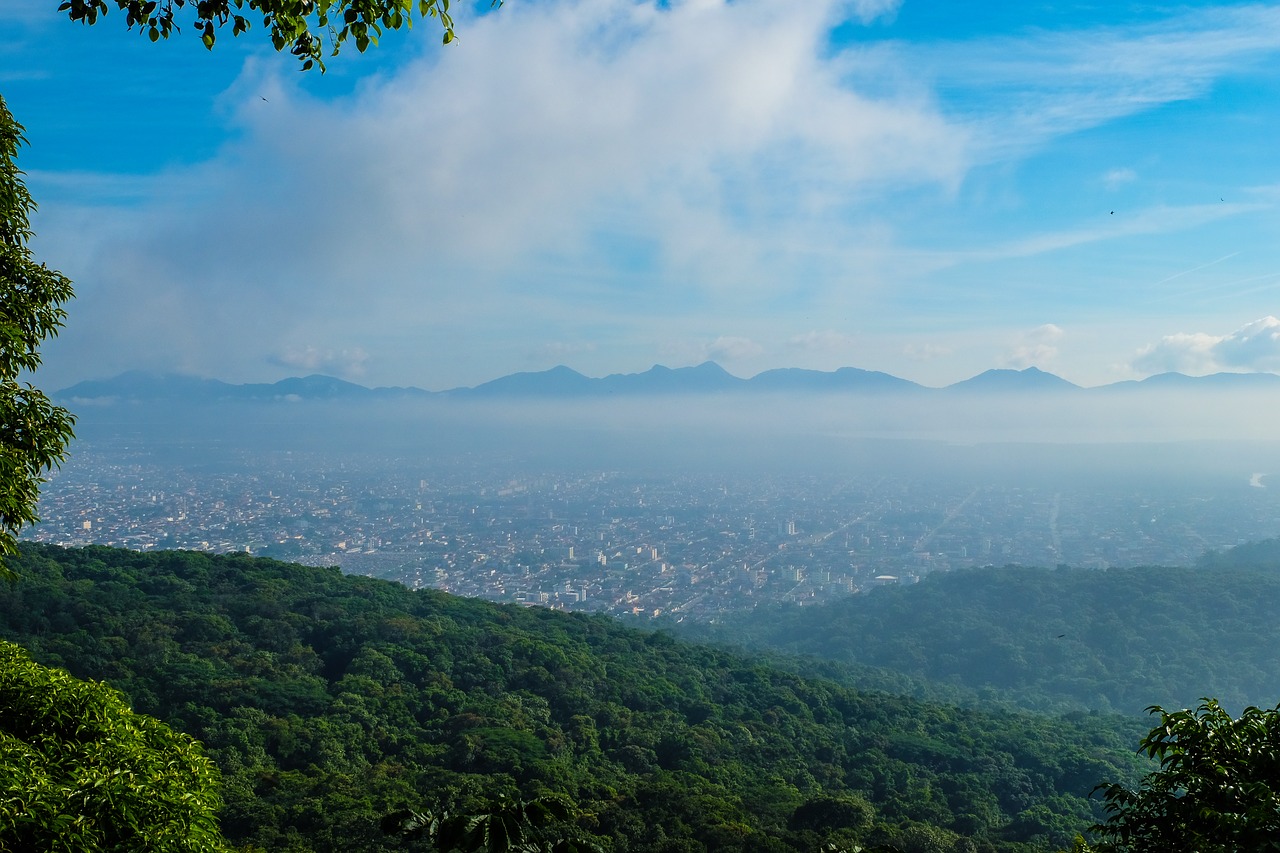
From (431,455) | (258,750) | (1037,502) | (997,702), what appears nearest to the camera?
(258,750)

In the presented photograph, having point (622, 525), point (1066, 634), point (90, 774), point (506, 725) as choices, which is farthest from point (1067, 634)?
point (90, 774)

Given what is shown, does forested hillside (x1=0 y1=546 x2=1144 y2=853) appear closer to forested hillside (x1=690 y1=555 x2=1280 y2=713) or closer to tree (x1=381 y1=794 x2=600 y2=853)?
tree (x1=381 y1=794 x2=600 y2=853)

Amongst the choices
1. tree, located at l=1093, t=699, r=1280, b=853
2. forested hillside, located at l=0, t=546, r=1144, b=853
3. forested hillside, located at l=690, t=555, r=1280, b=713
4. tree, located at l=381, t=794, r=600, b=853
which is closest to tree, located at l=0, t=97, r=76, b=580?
tree, located at l=381, t=794, r=600, b=853

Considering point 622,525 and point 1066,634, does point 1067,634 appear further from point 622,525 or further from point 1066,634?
point 622,525

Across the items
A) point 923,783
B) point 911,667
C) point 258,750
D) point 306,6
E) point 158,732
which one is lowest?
point 911,667

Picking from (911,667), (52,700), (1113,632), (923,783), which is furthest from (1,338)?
(1113,632)

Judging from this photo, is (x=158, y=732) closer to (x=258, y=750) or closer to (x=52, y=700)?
(x=52, y=700)

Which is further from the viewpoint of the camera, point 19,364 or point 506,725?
point 506,725
